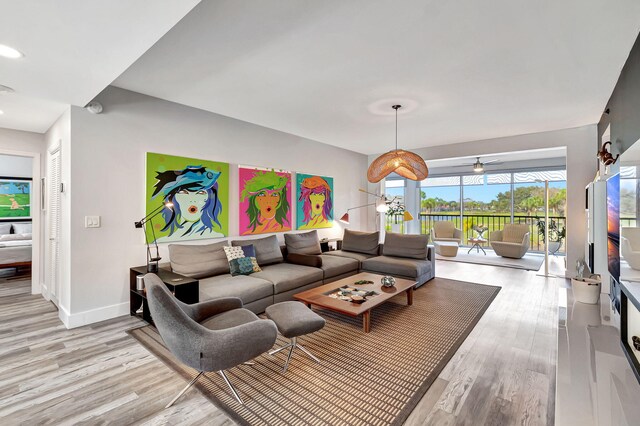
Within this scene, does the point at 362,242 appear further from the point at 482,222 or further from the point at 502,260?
the point at 482,222

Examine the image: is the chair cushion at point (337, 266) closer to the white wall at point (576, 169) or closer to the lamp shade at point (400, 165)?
the lamp shade at point (400, 165)

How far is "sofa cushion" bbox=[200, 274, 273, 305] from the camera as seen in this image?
3.05m

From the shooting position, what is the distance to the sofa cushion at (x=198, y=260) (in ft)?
11.3

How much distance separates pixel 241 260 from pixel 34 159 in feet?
11.5

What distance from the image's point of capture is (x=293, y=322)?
2.32m

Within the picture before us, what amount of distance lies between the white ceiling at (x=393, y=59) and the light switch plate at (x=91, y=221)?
149 centimetres

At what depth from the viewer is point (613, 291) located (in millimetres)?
2053

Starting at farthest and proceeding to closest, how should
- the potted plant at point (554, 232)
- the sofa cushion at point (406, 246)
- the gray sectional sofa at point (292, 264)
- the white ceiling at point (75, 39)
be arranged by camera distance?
the potted plant at point (554, 232), the sofa cushion at point (406, 246), the gray sectional sofa at point (292, 264), the white ceiling at point (75, 39)

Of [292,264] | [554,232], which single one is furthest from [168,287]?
[554,232]

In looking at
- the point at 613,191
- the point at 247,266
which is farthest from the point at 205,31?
the point at 613,191

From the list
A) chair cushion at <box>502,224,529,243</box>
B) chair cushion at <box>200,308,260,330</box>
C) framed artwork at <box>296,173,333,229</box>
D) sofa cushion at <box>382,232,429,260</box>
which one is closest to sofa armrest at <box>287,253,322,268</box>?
framed artwork at <box>296,173,333,229</box>

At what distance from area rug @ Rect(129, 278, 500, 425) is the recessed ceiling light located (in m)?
2.51

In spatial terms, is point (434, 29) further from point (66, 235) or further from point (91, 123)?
point (66, 235)

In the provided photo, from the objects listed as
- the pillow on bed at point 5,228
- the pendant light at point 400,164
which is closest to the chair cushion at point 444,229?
the pendant light at point 400,164
